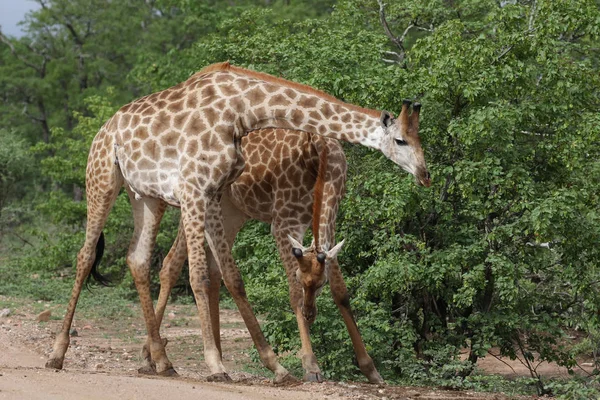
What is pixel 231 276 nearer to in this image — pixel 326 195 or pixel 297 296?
pixel 297 296

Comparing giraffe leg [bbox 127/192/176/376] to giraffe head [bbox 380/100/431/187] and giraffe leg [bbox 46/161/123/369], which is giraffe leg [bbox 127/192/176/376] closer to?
giraffe leg [bbox 46/161/123/369]

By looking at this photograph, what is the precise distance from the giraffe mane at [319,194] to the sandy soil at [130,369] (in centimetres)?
116

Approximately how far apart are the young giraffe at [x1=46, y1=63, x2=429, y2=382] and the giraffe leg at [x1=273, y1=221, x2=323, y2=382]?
0.80ft

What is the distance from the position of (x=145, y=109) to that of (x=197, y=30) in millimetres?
18907

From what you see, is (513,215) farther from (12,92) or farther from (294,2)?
(12,92)

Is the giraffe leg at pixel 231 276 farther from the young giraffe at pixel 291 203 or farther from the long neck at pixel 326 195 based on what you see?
the long neck at pixel 326 195

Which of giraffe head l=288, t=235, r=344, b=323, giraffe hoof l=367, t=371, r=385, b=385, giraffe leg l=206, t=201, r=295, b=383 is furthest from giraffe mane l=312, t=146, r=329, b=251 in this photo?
giraffe hoof l=367, t=371, r=385, b=385

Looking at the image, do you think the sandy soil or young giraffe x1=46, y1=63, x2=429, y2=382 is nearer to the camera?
the sandy soil

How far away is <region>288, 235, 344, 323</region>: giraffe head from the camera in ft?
22.8

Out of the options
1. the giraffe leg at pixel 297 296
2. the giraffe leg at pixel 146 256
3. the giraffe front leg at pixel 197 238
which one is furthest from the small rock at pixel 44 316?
the giraffe front leg at pixel 197 238

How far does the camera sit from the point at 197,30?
26219mm

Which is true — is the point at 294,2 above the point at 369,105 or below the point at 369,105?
above

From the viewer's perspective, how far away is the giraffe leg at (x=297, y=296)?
7.20 m

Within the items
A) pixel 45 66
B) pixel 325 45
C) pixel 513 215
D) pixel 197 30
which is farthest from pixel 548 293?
pixel 45 66
